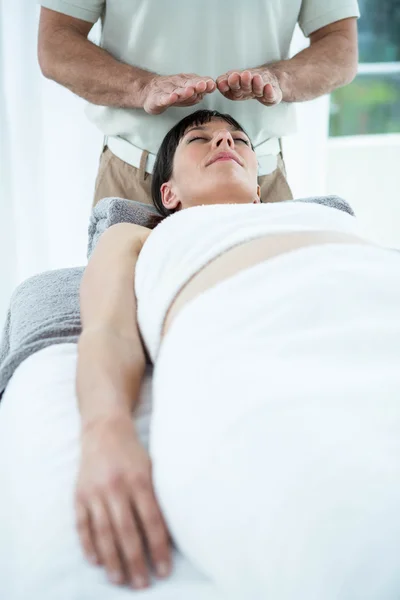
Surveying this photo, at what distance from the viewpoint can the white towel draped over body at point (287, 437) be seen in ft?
2.20

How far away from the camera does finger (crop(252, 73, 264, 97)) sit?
1760 millimetres

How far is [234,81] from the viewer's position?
5.73 feet

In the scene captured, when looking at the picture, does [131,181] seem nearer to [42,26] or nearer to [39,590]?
[42,26]

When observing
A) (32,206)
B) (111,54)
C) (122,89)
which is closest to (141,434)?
(122,89)

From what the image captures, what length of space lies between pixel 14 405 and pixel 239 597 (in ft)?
1.71

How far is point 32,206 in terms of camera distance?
9.03 ft

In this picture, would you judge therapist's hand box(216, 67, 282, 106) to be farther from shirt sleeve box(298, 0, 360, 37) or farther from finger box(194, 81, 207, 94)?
shirt sleeve box(298, 0, 360, 37)

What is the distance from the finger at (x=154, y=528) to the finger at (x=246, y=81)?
1191mm

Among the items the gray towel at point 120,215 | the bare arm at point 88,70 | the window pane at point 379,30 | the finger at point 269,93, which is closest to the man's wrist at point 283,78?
the finger at point 269,93

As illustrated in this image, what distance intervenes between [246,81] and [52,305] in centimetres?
73

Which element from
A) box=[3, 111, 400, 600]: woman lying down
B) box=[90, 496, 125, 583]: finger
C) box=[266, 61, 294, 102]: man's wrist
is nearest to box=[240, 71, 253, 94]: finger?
box=[266, 61, 294, 102]: man's wrist

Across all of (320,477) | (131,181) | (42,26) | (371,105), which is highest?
(42,26)

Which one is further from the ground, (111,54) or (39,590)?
(111,54)

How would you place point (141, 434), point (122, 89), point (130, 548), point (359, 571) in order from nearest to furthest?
point (359, 571)
point (130, 548)
point (141, 434)
point (122, 89)
